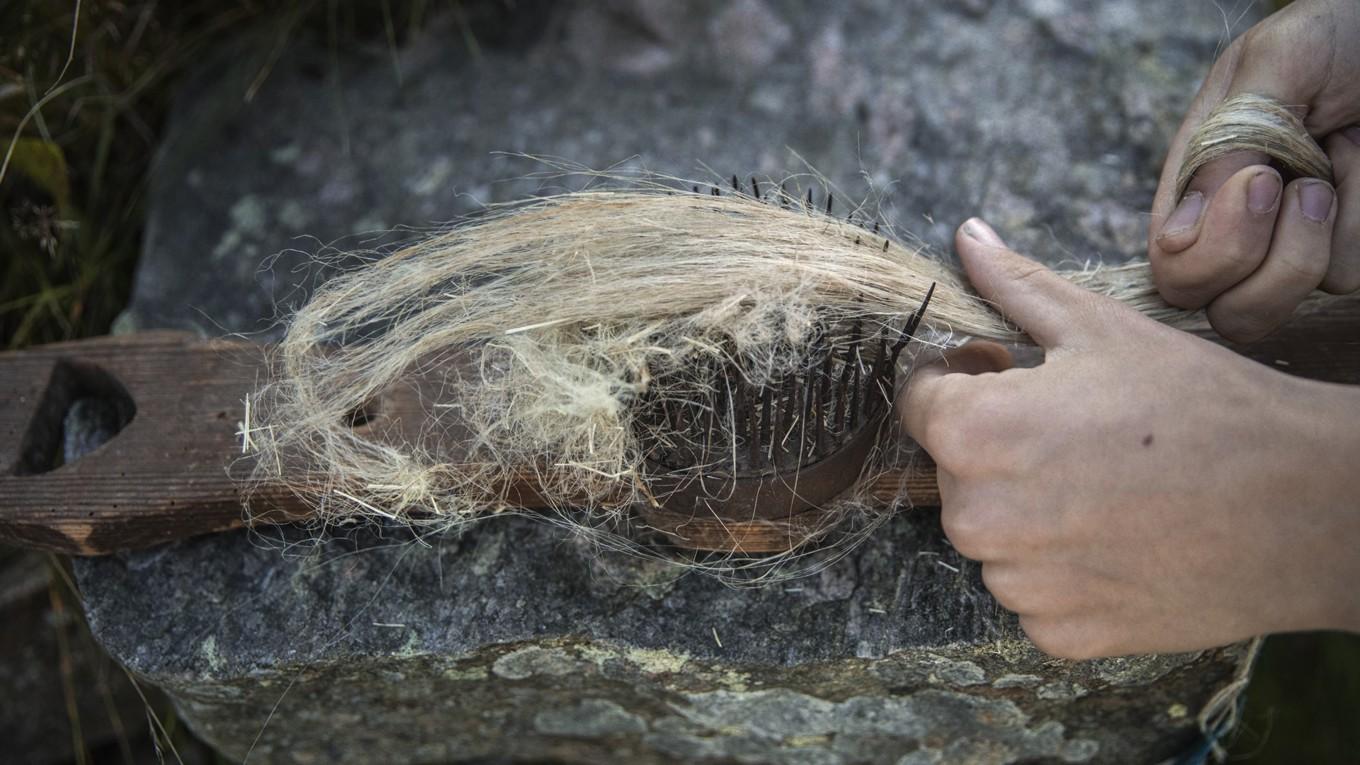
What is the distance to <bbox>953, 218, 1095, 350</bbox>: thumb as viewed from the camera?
1.07 meters

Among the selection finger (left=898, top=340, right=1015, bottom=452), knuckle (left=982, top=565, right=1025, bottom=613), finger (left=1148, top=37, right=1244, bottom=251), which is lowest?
knuckle (left=982, top=565, right=1025, bottom=613)

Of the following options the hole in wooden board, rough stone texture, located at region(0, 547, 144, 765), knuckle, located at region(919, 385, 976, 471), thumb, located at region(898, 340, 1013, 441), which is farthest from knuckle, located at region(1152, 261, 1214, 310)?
rough stone texture, located at region(0, 547, 144, 765)

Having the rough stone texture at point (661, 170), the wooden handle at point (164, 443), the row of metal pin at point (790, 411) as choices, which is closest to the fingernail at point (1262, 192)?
the wooden handle at point (164, 443)

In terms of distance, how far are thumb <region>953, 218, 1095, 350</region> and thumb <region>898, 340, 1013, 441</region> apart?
0.05 meters

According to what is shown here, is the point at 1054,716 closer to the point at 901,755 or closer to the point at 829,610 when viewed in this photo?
the point at 901,755

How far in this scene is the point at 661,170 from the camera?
1.63 metres

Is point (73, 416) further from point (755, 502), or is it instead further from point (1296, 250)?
point (1296, 250)

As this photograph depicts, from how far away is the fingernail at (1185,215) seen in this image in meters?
1.13

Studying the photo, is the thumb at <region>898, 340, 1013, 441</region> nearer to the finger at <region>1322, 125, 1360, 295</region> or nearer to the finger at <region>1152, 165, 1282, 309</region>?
the finger at <region>1152, 165, 1282, 309</region>

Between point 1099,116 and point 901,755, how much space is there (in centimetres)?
103

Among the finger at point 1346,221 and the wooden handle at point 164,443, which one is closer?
the finger at point 1346,221

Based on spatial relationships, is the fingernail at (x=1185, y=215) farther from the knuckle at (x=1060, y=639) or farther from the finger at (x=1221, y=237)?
the knuckle at (x=1060, y=639)

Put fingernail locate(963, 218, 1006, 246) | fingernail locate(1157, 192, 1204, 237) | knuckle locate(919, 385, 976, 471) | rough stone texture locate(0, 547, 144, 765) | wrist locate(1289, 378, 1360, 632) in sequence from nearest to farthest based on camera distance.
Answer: wrist locate(1289, 378, 1360, 632) → knuckle locate(919, 385, 976, 471) → fingernail locate(1157, 192, 1204, 237) → fingernail locate(963, 218, 1006, 246) → rough stone texture locate(0, 547, 144, 765)

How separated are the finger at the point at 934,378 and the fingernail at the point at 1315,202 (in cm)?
33
